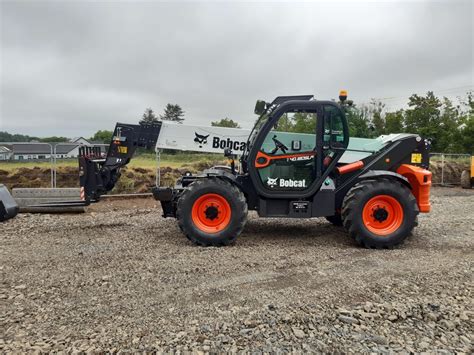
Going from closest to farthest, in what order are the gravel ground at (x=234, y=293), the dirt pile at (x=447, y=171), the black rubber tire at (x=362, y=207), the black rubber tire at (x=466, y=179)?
1. the gravel ground at (x=234, y=293)
2. the black rubber tire at (x=362, y=207)
3. the black rubber tire at (x=466, y=179)
4. the dirt pile at (x=447, y=171)

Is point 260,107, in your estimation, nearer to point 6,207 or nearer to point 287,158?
point 287,158

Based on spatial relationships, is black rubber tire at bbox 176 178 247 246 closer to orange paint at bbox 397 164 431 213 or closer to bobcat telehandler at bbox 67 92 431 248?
bobcat telehandler at bbox 67 92 431 248

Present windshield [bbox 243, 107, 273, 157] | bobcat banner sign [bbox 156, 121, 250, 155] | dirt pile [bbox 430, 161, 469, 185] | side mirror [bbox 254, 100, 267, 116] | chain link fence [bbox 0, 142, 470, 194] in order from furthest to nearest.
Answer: dirt pile [bbox 430, 161, 469, 185], chain link fence [bbox 0, 142, 470, 194], bobcat banner sign [bbox 156, 121, 250, 155], side mirror [bbox 254, 100, 267, 116], windshield [bbox 243, 107, 273, 157]

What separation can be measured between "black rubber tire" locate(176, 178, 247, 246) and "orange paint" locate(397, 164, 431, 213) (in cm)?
289

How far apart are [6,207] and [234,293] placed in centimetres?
568

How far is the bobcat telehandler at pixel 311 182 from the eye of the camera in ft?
18.4

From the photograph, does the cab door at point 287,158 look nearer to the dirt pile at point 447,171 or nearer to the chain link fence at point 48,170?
the chain link fence at point 48,170

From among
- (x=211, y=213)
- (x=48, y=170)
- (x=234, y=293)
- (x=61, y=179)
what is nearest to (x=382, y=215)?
(x=211, y=213)

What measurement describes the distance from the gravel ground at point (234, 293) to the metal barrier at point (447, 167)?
1300 cm

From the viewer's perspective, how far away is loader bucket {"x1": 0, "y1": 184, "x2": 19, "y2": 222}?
711cm

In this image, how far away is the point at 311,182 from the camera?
586cm

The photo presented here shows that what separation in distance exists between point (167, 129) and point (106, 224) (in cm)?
226

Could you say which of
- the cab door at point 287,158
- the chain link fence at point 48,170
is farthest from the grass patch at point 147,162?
the cab door at point 287,158

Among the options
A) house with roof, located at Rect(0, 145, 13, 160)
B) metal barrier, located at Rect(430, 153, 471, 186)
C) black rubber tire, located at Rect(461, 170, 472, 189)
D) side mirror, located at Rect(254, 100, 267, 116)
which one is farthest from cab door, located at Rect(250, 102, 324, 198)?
metal barrier, located at Rect(430, 153, 471, 186)
